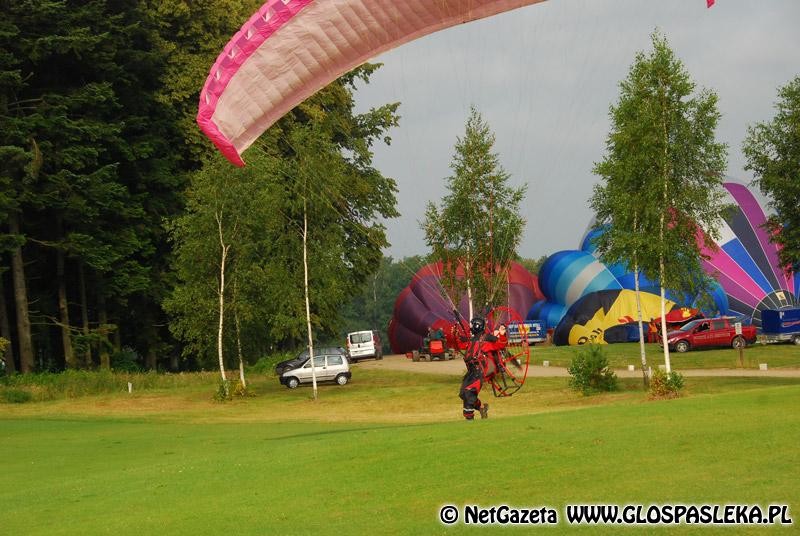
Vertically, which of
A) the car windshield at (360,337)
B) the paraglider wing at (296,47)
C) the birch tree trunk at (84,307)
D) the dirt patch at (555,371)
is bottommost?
the dirt patch at (555,371)

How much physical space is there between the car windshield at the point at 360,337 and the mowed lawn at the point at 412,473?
4121 centimetres

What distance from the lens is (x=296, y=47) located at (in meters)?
15.7

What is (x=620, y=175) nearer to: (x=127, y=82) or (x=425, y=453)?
(x=425, y=453)

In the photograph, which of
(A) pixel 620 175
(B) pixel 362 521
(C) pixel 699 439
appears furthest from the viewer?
(A) pixel 620 175

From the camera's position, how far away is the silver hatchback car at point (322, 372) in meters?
42.2

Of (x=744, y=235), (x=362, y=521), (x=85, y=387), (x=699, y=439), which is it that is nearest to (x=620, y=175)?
(x=699, y=439)

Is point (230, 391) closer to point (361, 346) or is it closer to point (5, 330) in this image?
point (5, 330)

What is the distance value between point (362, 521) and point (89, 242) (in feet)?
118

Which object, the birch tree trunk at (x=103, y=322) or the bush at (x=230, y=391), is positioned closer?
the bush at (x=230, y=391)

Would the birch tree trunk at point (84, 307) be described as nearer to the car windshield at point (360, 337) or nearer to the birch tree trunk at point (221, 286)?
the birch tree trunk at point (221, 286)

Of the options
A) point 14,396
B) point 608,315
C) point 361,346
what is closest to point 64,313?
point 14,396

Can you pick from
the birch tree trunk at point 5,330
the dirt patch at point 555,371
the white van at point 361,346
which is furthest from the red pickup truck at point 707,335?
the birch tree trunk at point 5,330

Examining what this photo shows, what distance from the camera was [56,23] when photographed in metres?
42.0

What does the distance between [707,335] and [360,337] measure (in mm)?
25172
